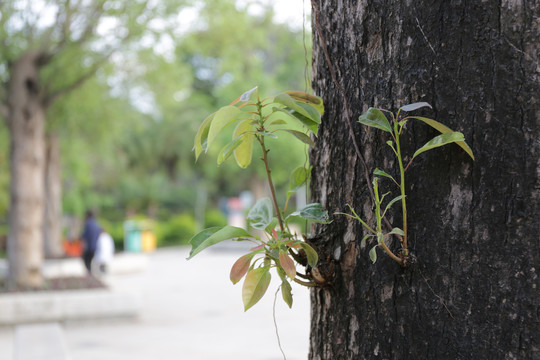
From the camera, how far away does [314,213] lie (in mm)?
1218

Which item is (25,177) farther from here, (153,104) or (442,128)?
(442,128)

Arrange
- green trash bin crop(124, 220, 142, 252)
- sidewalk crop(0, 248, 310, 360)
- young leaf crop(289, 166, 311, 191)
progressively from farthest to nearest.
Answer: green trash bin crop(124, 220, 142, 252)
sidewalk crop(0, 248, 310, 360)
young leaf crop(289, 166, 311, 191)

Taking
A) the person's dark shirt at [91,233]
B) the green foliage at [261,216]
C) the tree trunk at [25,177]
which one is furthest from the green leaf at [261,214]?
the person's dark shirt at [91,233]

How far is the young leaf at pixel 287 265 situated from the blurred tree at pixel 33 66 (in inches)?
363

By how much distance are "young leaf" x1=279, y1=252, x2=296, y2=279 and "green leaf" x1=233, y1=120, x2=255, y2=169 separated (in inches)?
10.2

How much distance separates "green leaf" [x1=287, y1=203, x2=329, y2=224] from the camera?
A: 1.19 m

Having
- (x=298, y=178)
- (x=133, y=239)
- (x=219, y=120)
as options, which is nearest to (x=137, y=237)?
(x=133, y=239)

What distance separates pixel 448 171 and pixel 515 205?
0.43ft

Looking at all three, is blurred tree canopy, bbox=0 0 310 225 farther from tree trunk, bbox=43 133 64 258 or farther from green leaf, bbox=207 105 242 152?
green leaf, bbox=207 105 242 152

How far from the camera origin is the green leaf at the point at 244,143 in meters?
1.23

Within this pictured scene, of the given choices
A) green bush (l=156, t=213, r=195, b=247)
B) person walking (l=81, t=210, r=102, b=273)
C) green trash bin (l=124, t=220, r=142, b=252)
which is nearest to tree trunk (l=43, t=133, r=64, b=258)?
person walking (l=81, t=210, r=102, b=273)

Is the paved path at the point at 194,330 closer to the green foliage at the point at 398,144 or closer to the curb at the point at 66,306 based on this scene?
the curb at the point at 66,306

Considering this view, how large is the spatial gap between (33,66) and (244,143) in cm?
955

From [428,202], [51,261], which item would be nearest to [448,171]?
[428,202]
